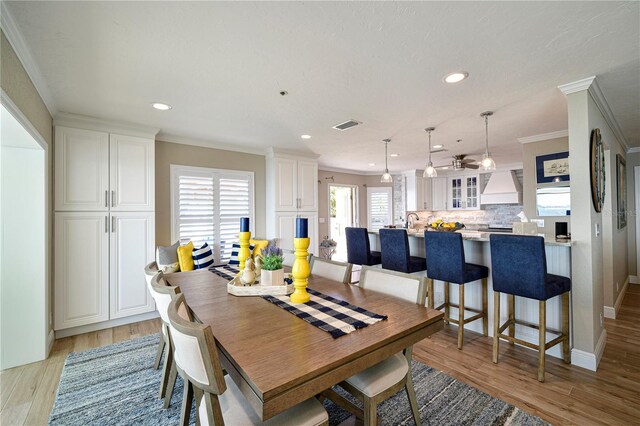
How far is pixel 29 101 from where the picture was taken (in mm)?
2129

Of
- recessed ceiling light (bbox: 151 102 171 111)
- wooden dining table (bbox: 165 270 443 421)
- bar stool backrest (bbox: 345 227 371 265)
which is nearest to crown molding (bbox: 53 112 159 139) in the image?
recessed ceiling light (bbox: 151 102 171 111)

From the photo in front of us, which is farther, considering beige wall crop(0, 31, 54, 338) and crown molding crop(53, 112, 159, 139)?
crown molding crop(53, 112, 159, 139)

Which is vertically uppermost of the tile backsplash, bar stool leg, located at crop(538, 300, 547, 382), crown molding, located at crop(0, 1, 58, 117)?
crown molding, located at crop(0, 1, 58, 117)

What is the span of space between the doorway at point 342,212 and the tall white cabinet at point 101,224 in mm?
4673

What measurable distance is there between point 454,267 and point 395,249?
66cm

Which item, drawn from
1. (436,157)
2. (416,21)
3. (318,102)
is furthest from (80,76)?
(436,157)

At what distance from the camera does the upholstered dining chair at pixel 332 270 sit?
2078 millimetres

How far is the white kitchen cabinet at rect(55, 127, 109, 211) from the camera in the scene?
3039 mm

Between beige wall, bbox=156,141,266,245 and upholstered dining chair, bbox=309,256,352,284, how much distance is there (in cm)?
257

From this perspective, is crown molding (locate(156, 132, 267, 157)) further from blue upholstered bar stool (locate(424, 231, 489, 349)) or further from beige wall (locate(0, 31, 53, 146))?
blue upholstered bar stool (locate(424, 231, 489, 349))

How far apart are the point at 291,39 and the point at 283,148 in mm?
2953

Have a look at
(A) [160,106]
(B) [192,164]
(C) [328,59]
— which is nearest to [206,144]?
(B) [192,164]

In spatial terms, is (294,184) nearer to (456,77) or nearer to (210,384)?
(456,77)

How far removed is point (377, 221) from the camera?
7676mm
